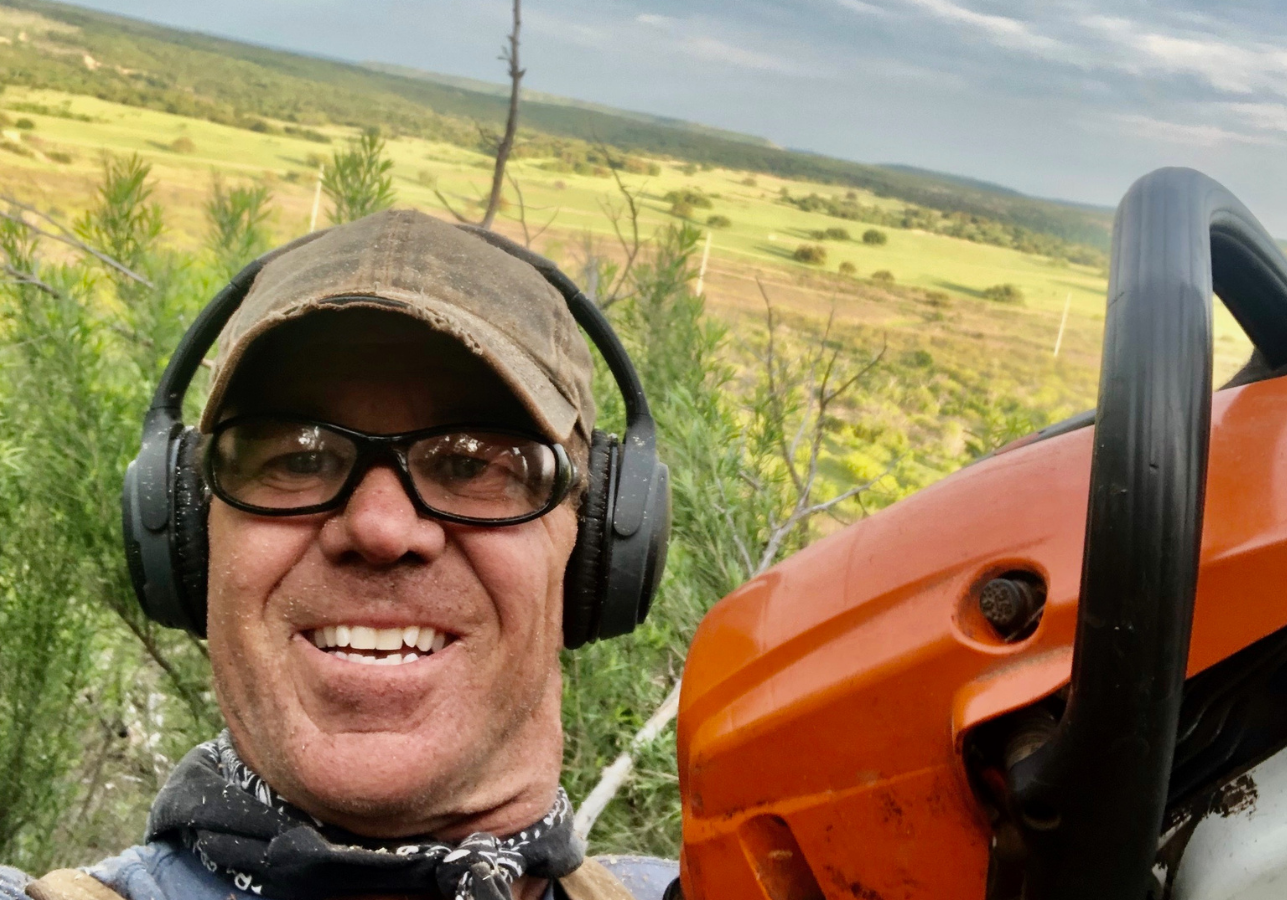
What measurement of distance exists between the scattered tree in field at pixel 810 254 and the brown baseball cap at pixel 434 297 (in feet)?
11.4

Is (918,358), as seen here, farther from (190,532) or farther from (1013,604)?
(1013,604)

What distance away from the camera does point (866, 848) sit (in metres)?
0.78

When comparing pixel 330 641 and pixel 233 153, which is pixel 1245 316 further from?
pixel 233 153

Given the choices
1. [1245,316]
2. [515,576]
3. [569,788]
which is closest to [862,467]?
[569,788]

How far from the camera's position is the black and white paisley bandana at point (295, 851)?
44.2 inches

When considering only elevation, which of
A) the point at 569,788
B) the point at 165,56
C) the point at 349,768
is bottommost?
the point at 569,788

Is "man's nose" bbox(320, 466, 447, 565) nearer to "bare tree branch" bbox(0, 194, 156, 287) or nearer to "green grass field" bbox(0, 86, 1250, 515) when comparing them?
"green grass field" bbox(0, 86, 1250, 515)

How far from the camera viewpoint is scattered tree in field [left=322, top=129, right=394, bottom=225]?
7.84 feet

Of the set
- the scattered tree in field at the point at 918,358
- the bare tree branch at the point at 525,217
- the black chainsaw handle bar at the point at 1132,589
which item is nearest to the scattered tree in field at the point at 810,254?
the scattered tree in field at the point at 918,358

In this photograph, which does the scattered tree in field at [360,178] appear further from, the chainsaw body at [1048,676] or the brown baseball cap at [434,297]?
the chainsaw body at [1048,676]

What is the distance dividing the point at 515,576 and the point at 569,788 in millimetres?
1288

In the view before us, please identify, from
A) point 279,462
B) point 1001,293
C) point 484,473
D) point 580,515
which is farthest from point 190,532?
point 1001,293

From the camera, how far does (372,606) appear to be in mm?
1179

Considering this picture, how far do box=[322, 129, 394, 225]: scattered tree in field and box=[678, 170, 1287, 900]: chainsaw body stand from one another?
179cm
